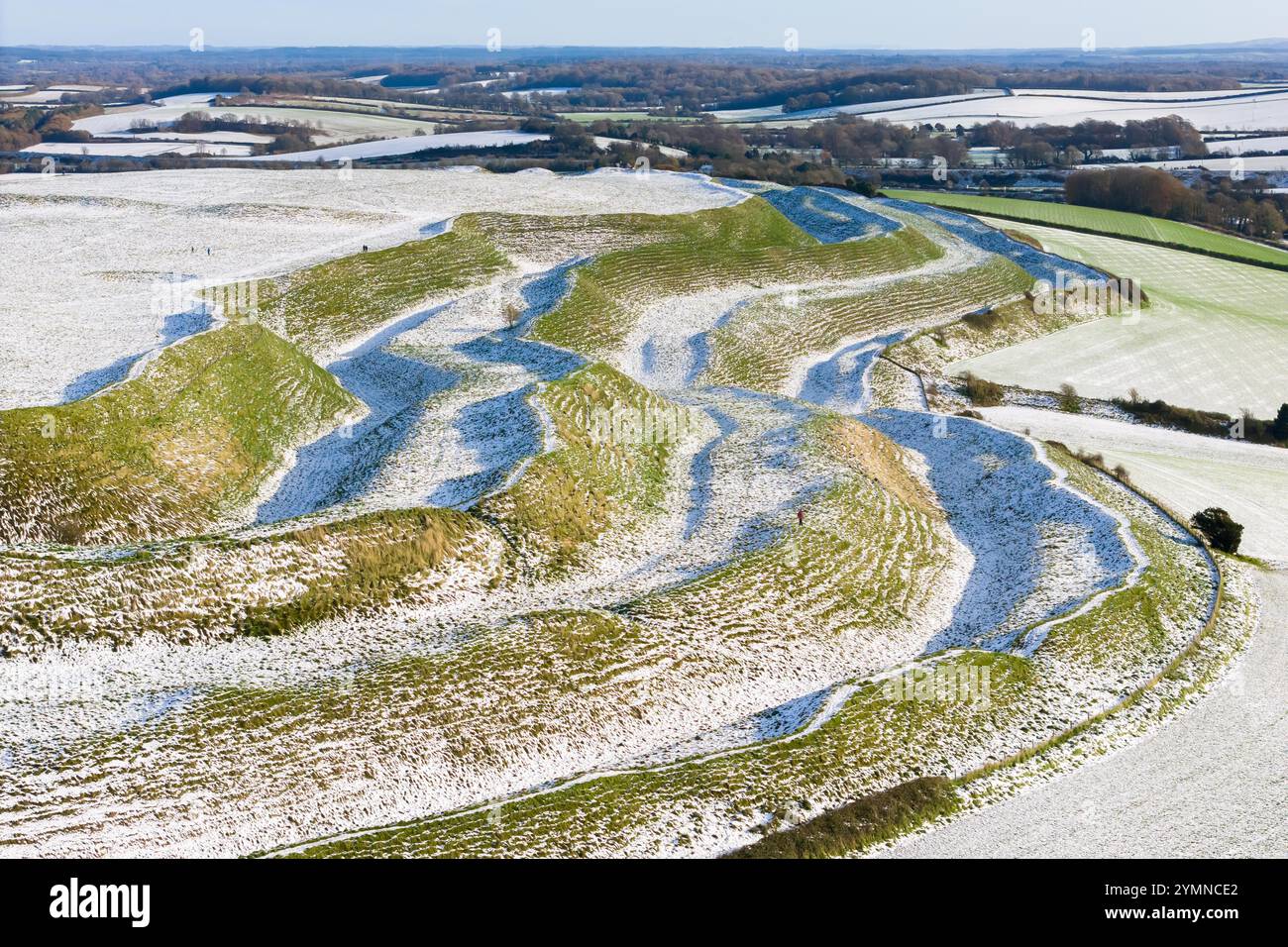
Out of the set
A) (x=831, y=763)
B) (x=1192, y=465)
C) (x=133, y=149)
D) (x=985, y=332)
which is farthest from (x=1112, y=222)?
(x=133, y=149)

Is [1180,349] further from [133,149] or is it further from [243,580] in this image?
[133,149]

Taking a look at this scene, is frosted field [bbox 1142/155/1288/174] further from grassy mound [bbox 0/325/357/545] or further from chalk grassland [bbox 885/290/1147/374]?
grassy mound [bbox 0/325/357/545]

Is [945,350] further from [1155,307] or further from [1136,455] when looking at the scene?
[1155,307]

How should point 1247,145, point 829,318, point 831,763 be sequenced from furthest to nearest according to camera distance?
point 1247,145 → point 829,318 → point 831,763

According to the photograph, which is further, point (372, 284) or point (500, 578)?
point (372, 284)

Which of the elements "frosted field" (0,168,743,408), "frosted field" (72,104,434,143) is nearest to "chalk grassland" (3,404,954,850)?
"frosted field" (0,168,743,408)
